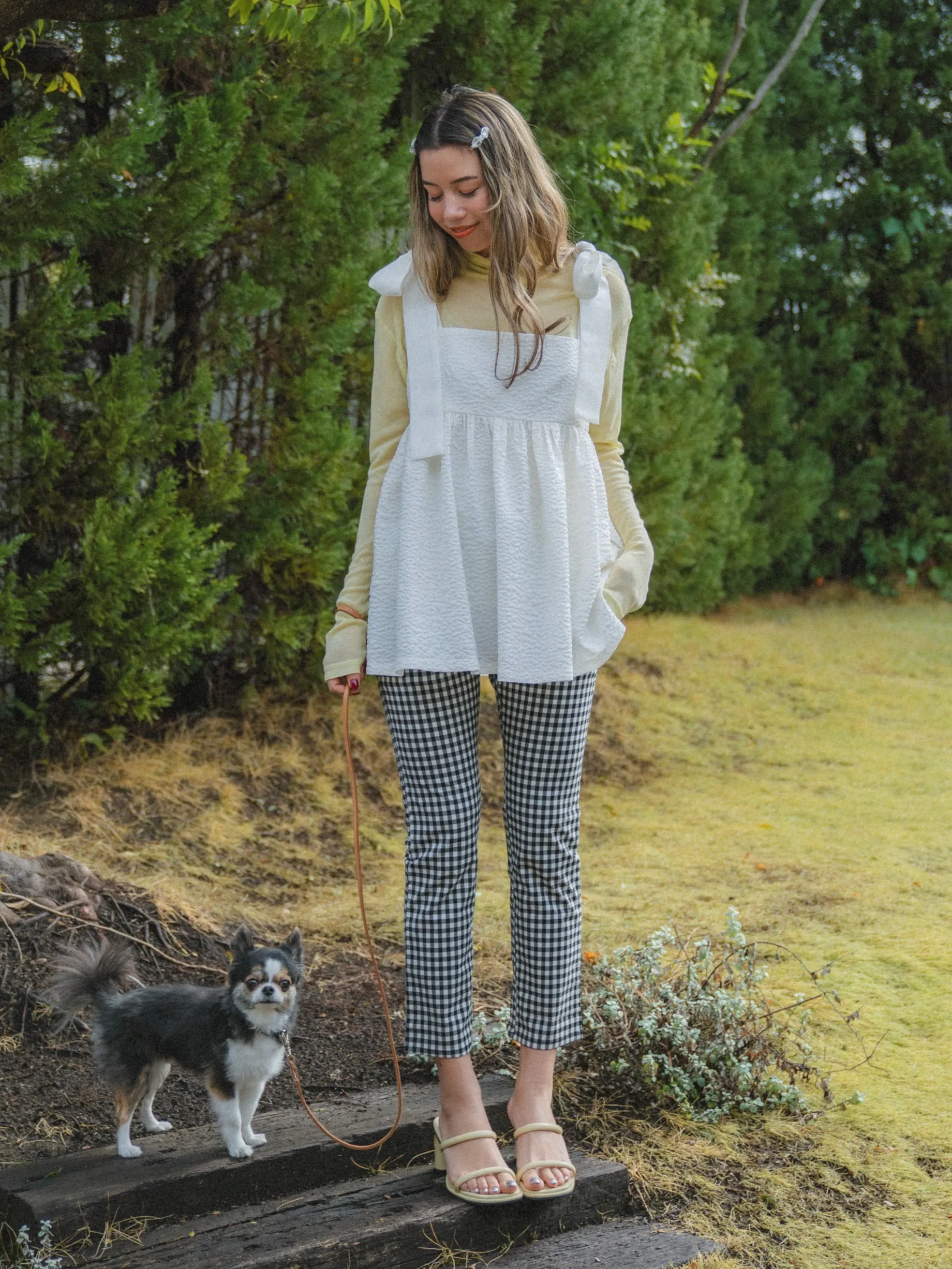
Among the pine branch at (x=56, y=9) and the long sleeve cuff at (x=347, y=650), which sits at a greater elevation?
the pine branch at (x=56, y=9)

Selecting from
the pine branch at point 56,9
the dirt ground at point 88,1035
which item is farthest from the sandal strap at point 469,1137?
the pine branch at point 56,9

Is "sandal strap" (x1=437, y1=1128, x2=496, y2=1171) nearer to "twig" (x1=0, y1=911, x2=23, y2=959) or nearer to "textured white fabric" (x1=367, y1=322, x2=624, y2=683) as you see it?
"textured white fabric" (x1=367, y1=322, x2=624, y2=683)

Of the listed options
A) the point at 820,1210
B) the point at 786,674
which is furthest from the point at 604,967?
Result: the point at 786,674

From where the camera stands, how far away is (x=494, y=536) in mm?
2303

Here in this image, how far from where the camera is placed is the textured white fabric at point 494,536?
2271 millimetres

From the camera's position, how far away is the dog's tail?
8.20 ft

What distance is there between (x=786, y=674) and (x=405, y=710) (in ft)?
16.3

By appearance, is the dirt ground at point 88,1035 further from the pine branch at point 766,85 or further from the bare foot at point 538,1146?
the pine branch at point 766,85

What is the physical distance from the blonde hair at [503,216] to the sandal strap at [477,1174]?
4.62ft

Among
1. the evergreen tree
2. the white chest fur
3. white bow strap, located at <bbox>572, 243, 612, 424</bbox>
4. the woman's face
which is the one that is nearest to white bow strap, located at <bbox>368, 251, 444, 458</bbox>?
the woman's face

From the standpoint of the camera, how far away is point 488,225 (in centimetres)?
231

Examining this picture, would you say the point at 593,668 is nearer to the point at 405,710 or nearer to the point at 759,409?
the point at 405,710

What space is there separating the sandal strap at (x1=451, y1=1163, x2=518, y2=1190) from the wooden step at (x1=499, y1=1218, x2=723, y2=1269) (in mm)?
139

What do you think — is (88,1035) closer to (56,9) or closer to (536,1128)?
(536,1128)
